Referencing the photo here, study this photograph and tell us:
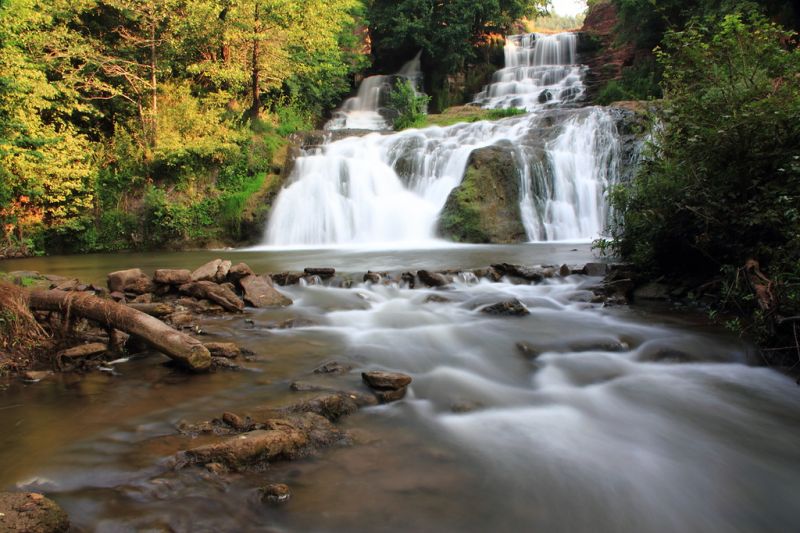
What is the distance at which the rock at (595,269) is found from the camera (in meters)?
8.57

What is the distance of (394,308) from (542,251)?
6.13 metres

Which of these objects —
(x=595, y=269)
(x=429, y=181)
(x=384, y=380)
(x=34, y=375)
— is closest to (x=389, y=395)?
(x=384, y=380)

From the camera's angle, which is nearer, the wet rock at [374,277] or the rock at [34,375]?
the rock at [34,375]

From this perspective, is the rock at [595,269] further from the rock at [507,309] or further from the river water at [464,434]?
the rock at [507,309]

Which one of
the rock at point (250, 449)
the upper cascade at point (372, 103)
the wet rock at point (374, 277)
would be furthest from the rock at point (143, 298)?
the upper cascade at point (372, 103)

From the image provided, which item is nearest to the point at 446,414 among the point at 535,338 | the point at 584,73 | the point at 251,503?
the point at 251,503

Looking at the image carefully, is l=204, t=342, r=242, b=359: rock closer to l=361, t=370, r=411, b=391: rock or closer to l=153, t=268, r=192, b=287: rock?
l=361, t=370, r=411, b=391: rock

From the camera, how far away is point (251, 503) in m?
2.57

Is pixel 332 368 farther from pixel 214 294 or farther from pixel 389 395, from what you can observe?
pixel 214 294

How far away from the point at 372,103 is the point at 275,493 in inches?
1097

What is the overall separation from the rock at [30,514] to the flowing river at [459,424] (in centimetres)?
18

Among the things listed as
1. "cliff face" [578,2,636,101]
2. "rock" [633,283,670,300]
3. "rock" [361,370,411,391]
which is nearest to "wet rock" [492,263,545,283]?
"rock" [633,283,670,300]

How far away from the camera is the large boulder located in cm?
1443

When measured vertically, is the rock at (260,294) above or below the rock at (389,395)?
above
